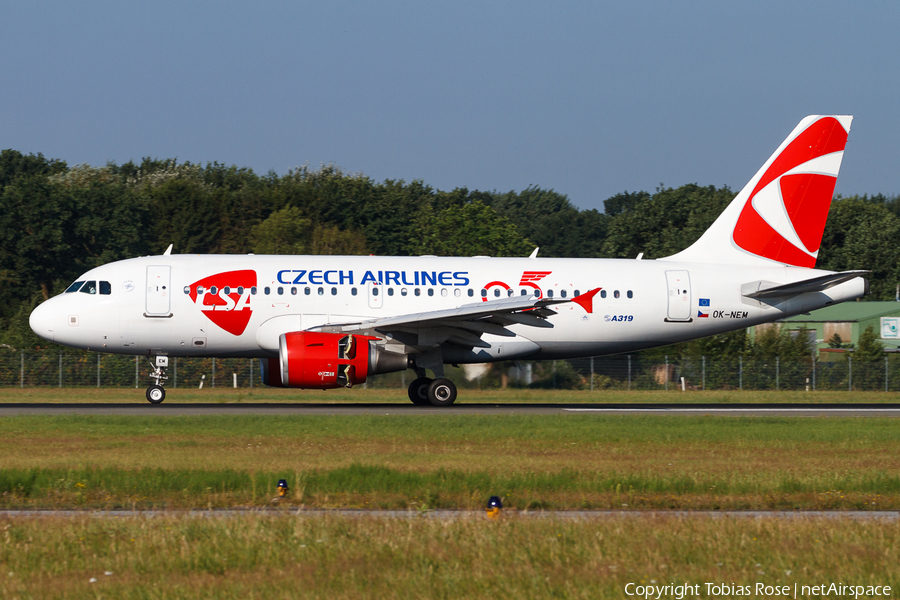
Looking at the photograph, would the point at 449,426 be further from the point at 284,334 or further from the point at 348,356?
the point at 284,334

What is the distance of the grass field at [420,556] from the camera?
28.5ft

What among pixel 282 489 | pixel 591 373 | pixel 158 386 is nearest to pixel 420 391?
pixel 158 386

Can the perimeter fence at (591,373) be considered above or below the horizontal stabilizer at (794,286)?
below

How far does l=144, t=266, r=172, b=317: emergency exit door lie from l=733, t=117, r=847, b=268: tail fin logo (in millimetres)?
18081

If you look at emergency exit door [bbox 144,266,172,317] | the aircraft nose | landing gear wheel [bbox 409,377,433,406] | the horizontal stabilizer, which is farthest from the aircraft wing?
the aircraft nose

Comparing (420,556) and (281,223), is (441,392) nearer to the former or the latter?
(420,556)

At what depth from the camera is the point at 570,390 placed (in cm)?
4338

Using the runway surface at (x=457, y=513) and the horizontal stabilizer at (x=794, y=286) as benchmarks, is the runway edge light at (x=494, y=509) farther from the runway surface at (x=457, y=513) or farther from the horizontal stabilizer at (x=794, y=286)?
the horizontal stabilizer at (x=794, y=286)

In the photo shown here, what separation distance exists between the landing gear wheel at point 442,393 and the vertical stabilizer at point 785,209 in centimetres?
940

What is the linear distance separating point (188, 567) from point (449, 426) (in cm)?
1397

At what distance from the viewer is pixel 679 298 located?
32.2 metres

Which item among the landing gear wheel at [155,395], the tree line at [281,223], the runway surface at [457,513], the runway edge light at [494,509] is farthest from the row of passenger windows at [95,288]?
the tree line at [281,223]

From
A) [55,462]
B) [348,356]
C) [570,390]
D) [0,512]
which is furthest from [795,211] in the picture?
[0,512]

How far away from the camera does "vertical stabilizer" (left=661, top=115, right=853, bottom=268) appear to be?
33.6m
